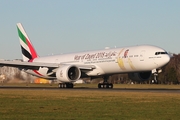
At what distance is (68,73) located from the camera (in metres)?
52.4

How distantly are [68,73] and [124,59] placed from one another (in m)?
6.86

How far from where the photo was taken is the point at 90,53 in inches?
2215

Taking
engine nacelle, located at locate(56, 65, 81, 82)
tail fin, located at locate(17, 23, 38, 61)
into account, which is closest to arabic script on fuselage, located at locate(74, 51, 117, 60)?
engine nacelle, located at locate(56, 65, 81, 82)

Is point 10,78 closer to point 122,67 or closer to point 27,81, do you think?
point 27,81

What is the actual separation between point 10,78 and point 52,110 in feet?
188

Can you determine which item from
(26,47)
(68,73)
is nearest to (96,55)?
(68,73)

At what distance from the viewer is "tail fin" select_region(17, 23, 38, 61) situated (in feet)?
222

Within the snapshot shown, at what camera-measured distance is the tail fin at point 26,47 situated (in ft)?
222

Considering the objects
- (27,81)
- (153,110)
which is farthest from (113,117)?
(27,81)

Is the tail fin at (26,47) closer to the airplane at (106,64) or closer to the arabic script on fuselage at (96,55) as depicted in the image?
the airplane at (106,64)

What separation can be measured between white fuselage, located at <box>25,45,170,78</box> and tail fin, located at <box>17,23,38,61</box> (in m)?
11.8

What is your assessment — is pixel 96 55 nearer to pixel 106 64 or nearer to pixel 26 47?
pixel 106 64

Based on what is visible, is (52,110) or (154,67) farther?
(154,67)

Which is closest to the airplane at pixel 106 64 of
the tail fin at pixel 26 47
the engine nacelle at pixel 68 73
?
the engine nacelle at pixel 68 73
